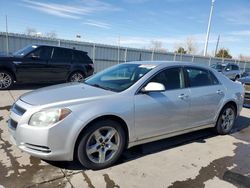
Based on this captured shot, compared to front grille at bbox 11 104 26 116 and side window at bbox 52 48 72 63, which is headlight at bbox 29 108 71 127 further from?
side window at bbox 52 48 72 63

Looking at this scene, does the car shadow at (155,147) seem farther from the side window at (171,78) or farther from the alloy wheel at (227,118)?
the side window at (171,78)

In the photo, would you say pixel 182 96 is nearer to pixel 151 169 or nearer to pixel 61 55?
pixel 151 169

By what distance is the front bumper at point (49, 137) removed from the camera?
3010 mm

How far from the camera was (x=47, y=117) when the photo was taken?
305 centimetres

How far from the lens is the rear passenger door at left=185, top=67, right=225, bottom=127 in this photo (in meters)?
4.47

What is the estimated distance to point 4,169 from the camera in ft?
10.7

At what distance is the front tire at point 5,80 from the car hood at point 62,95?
563cm

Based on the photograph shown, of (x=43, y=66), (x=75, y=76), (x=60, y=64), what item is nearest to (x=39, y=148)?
(x=43, y=66)

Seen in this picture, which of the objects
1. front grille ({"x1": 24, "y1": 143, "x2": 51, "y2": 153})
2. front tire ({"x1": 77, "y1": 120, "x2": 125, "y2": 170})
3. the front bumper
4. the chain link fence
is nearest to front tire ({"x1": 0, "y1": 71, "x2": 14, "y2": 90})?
the chain link fence

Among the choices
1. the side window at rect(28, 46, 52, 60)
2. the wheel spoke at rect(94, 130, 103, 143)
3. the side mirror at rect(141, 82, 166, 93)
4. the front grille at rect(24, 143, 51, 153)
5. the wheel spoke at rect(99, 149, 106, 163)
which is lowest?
the wheel spoke at rect(99, 149, 106, 163)

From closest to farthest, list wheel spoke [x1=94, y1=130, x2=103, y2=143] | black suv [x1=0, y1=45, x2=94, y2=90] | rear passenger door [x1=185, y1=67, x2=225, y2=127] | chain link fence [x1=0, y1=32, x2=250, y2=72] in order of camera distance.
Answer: wheel spoke [x1=94, y1=130, x2=103, y2=143] → rear passenger door [x1=185, y1=67, x2=225, y2=127] → black suv [x1=0, y1=45, x2=94, y2=90] → chain link fence [x1=0, y1=32, x2=250, y2=72]

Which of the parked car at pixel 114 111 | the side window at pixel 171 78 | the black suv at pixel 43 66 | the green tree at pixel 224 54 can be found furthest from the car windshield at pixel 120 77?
the green tree at pixel 224 54

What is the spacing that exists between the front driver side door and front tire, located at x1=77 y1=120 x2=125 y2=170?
0.36 meters

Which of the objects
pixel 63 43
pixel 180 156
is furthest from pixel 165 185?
pixel 63 43
